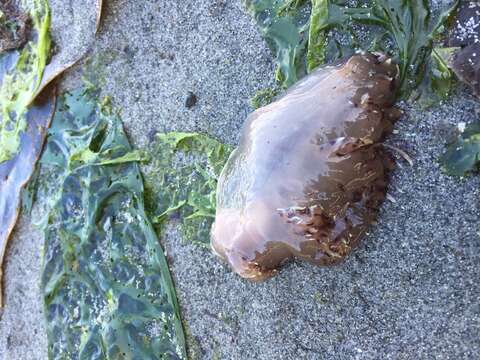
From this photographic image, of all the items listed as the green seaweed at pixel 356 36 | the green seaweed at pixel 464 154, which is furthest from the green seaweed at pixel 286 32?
the green seaweed at pixel 464 154

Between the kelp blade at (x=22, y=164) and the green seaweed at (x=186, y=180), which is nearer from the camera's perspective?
the green seaweed at (x=186, y=180)

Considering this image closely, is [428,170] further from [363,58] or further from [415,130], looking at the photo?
[363,58]

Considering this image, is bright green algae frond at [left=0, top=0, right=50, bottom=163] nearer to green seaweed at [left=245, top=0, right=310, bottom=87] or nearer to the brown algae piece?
green seaweed at [left=245, top=0, right=310, bottom=87]

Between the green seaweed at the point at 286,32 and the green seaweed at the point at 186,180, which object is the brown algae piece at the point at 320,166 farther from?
the green seaweed at the point at 186,180

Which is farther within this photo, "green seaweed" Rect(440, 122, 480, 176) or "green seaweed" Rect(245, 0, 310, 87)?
"green seaweed" Rect(245, 0, 310, 87)

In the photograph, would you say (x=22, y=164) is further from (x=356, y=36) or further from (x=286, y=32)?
(x=356, y=36)

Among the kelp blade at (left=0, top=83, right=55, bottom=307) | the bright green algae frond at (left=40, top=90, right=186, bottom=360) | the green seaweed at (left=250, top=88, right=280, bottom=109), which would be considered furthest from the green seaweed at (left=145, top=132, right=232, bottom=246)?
the kelp blade at (left=0, top=83, right=55, bottom=307)
